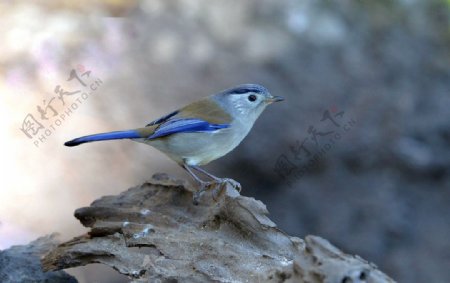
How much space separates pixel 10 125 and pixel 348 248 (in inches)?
→ 91.4

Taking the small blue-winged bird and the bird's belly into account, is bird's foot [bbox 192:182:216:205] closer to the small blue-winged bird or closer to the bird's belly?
the small blue-winged bird

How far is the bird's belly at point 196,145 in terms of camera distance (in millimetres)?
2723

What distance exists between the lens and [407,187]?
4.35 m

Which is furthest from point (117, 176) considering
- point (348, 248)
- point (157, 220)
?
point (157, 220)

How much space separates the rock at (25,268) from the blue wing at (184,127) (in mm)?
705

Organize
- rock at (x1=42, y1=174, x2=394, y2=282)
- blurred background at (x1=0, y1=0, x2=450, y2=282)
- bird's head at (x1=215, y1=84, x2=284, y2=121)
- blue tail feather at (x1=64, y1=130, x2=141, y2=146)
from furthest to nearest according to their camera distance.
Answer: blurred background at (x1=0, y1=0, x2=450, y2=282)
bird's head at (x1=215, y1=84, x2=284, y2=121)
blue tail feather at (x1=64, y1=130, x2=141, y2=146)
rock at (x1=42, y1=174, x2=394, y2=282)

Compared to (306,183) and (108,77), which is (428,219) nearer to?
(306,183)

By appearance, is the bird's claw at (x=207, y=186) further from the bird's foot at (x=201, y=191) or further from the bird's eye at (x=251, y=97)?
the bird's eye at (x=251, y=97)
